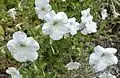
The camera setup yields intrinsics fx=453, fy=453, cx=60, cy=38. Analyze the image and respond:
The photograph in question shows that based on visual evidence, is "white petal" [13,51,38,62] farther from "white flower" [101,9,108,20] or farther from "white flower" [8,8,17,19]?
"white flower" [101,9,108,20]

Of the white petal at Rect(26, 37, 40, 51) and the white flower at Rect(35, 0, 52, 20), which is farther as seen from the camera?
the white flower at Rect(35, 0, 52, 20)

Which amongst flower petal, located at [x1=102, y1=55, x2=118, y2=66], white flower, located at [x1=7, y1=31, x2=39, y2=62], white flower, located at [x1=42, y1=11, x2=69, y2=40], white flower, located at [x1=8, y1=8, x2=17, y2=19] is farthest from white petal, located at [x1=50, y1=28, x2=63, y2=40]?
white flower, located at [x1=8, y1=8, x2=17, y2=19]

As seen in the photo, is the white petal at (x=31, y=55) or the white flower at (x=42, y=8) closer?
the white petal at (x=31, y=55)

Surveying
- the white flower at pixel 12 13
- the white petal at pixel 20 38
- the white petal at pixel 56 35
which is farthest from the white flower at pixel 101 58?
the white flower at pixel 12 13

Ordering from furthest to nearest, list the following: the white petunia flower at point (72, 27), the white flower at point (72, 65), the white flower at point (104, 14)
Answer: the white flower at point (104, 14)
the white flower at point (72, 65)
the white petunia flower at point (72, 27)

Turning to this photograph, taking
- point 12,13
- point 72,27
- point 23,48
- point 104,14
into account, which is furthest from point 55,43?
point 104,14

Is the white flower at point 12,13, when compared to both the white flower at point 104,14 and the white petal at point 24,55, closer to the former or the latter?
the white flower at point 104,14

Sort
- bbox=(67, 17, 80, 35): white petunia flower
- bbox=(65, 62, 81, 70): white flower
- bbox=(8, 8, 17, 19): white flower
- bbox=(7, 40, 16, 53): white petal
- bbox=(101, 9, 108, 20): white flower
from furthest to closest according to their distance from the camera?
bbox=(101, 9, 108, 20): white flower → bbox=(8, 8, 17, 19): white flower → bbox=(65, 62, 81, 70): white flower → bbox=(67, 17, 80, 35): white petunia flower → bbox=(7, 40, 16, 53): white petal
